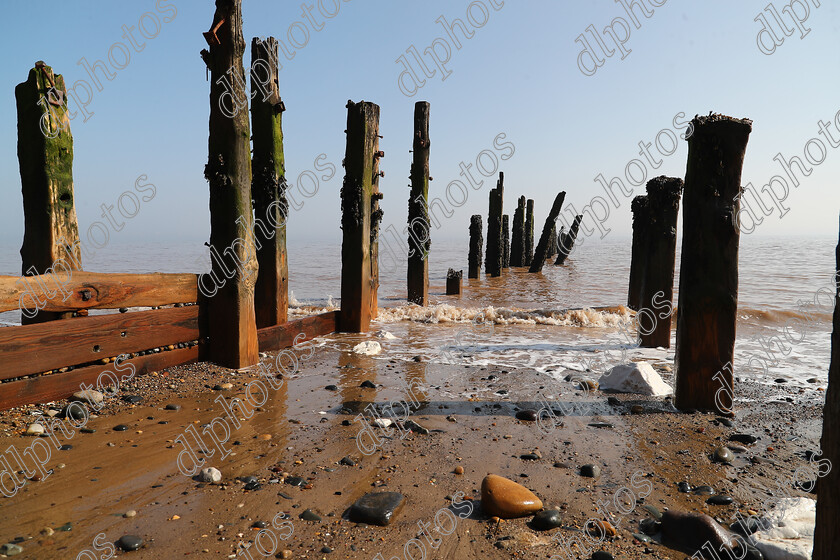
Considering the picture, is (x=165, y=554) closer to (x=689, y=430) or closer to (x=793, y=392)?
(x=689, y=430)

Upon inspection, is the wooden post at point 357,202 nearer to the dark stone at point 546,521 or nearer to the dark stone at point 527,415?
the dark stone at point 527,415

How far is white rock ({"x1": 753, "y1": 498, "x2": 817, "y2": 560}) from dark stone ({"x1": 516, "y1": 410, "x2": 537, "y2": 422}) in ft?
6.56

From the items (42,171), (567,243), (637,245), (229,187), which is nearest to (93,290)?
(42,171)

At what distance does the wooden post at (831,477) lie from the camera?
1.84m

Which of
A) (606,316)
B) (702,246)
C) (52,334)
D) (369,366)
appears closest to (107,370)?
(52,334)

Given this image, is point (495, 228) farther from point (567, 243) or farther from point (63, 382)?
point (63, 382)

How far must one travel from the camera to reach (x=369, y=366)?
6680 mm

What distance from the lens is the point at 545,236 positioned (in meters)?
25.5

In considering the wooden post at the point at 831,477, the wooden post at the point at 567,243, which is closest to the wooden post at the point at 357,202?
the wooden post at the point at 831,477

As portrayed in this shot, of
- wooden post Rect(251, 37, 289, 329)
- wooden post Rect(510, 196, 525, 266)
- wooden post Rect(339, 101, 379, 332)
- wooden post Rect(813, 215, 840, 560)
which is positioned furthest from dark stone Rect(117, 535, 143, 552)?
wooden post Rect(510, 196, 525, 266)

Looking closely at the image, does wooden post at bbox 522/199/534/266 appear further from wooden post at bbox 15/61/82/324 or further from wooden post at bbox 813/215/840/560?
wooden post at bbox 813/215/840/560

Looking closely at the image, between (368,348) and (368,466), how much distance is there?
12.6 ft

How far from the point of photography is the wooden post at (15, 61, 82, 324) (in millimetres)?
4754

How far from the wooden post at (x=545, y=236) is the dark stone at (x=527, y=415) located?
2049cm
